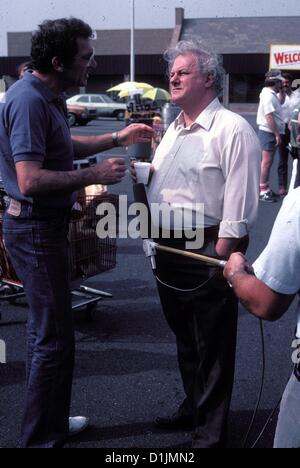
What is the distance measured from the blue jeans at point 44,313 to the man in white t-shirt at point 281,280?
0.96m

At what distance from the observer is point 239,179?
2.62m

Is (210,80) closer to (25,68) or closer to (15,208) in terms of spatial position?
(15,208)

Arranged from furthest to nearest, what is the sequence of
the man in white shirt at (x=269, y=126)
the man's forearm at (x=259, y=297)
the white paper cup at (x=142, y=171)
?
the man in white shirt at (x=269, y=126), the white paper cup at (x=142, y=171), the man's forearm at (x=259, y=297)

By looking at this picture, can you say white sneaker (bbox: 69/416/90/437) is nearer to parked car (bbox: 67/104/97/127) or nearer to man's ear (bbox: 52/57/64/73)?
man's ear (bbox: 52/57/64/73)

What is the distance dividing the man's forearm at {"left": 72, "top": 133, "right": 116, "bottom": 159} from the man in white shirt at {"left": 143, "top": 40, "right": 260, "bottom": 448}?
1.50ft

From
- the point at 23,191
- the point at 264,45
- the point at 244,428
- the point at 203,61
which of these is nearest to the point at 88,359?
the point at 244,428

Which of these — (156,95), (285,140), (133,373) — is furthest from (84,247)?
(156,95)

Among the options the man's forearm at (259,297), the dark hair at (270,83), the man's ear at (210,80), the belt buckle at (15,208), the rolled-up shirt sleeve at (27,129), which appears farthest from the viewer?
the dark hair at (270,83)

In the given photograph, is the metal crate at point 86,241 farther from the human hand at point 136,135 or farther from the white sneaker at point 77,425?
the white sneaker at point 77,425

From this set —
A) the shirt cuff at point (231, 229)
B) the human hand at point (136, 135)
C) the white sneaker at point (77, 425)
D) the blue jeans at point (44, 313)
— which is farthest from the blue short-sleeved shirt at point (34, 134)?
the white sneaker at point (77, 425)

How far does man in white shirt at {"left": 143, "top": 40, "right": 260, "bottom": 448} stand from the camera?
2.65 m

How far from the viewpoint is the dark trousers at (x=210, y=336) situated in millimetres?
2713

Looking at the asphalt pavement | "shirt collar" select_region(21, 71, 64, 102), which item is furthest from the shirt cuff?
the asphalt pavement

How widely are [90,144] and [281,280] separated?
66.5 inches
